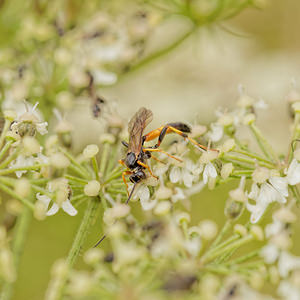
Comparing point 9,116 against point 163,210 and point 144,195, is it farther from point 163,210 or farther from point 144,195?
point 163,210

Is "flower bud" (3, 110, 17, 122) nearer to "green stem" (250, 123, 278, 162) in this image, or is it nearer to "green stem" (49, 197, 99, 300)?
"green stem" (49, 197, 99, 300)

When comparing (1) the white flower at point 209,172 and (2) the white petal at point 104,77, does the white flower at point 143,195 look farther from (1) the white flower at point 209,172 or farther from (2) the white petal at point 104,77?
(2) the white petal at point 104,77

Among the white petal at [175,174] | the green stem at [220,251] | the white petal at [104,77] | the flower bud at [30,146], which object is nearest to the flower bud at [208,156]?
the white petal at [175,174]

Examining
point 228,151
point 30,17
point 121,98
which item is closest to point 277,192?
point 228,151

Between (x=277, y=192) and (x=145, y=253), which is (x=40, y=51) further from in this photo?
(x=145, y=253)

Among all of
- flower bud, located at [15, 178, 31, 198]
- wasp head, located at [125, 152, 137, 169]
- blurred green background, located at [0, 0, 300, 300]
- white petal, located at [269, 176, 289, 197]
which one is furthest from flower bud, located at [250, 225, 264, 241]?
blurred green background, located at [0, 0, 300, 300]
